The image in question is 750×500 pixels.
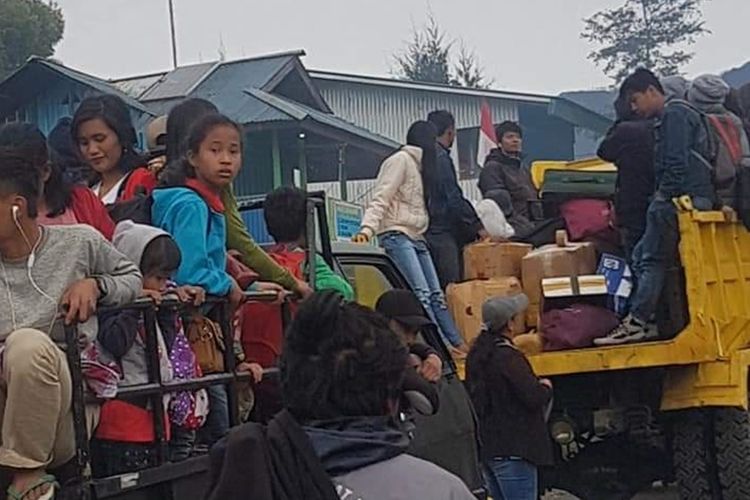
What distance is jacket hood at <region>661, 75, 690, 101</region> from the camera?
822 cm

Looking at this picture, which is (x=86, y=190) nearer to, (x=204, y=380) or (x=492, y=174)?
(x=204, y=380)

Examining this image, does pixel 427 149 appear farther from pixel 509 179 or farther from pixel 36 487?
pixel 36 487

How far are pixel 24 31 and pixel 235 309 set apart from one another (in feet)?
103

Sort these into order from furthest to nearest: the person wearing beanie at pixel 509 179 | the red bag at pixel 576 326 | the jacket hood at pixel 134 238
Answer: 1. the person wearing beanie at pixel 509 179
2. the red bag at pixel 576 326
3. the jacket hood at pixel 134 238

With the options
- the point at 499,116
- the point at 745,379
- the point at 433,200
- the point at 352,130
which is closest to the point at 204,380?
the point at 745,379

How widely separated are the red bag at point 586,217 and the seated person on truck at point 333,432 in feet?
19.7

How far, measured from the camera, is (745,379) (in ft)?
24.6

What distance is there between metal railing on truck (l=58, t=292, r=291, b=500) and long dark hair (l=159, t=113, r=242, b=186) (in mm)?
541

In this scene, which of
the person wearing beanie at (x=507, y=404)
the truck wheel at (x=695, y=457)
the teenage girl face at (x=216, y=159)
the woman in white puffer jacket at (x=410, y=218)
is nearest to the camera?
the teenage girl face at (x=216, y=159)

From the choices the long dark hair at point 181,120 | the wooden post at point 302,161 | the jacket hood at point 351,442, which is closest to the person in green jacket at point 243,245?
the long dark hair at point 181,120

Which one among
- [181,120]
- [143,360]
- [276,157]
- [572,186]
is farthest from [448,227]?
[276,157]

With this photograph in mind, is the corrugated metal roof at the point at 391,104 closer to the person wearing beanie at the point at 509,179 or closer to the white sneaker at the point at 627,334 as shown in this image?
the person wearing beanie at the point at 509,179

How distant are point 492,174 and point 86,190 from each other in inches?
218

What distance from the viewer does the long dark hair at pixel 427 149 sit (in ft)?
29.0
